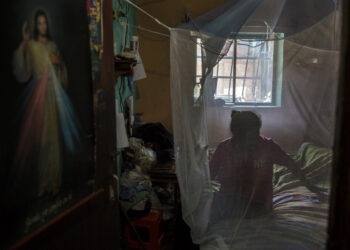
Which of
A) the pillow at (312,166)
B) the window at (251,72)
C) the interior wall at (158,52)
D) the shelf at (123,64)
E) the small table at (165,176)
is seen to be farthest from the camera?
the interior wall at (158,52)

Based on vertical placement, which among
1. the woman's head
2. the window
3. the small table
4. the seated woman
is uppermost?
the window

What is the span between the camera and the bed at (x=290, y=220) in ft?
4.54

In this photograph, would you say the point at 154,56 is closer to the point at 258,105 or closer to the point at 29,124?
the point at 258,105

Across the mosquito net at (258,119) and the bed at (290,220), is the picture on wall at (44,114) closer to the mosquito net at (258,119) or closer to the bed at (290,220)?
the mosquito net at (258,119)

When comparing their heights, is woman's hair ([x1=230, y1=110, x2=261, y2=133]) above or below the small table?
above

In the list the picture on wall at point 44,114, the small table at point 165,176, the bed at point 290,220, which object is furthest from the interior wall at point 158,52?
the picture on wall at point 44,114

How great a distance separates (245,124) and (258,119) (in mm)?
77

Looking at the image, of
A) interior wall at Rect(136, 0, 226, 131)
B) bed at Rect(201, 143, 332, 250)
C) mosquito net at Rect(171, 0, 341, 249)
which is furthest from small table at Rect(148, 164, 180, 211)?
interior wall at Rect(136, 0, 226, 131)

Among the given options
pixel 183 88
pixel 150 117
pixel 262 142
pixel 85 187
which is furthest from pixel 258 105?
pixel 150 117

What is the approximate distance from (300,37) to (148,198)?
160 centimetres

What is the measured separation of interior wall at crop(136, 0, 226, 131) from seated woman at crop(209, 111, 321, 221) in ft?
5.39

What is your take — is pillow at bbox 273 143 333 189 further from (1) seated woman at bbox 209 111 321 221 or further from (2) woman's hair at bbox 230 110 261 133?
(2) woman's hair at bbox 230 110 261 133

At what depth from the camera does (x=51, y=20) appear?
0.84 m

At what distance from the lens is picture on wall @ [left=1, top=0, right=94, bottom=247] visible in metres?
0.70
